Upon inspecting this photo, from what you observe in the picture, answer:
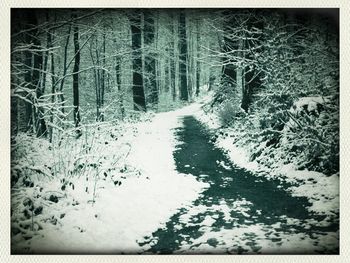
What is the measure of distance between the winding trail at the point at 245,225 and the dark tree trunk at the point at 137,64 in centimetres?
261

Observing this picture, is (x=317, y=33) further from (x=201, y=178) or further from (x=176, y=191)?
(x=176, y=191)

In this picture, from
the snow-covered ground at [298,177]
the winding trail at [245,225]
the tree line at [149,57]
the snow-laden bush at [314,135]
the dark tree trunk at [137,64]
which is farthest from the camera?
the dark tree trunk at [137,64]

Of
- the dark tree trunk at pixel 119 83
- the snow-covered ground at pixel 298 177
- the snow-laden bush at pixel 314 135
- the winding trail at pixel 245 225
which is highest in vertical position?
the dark tree trunk at pixel 119 83

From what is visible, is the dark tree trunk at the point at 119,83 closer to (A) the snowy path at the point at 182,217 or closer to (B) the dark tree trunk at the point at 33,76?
(A) the snowy path at the point at 182,217

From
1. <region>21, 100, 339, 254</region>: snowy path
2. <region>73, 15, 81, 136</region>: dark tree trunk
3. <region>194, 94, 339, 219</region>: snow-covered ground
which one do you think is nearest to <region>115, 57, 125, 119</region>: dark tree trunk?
<region>73, 15, 81, 136</region>: dark tree trunk

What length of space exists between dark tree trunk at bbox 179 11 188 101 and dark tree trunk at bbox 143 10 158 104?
0.64 m

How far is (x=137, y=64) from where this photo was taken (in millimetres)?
7258

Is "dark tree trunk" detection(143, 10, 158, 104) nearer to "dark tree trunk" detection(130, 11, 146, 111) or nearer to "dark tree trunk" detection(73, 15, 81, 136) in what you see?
"dark tree trunk" detection(130, 11, 146, 111)

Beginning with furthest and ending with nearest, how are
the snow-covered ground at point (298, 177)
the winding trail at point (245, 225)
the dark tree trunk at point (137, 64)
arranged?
1. the dark tree trunk at point (137, 64)
2. the snow-covered ground at point (298, 177)
3. the winding trail at point (245, 225)

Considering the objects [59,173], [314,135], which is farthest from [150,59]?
[314,135]

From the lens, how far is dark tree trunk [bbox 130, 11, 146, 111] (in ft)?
22.0

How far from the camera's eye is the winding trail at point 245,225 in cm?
571

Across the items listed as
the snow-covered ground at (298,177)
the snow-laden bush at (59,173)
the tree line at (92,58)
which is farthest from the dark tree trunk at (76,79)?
the snow-covered ground at (298,177)

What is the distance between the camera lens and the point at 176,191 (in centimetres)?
653
